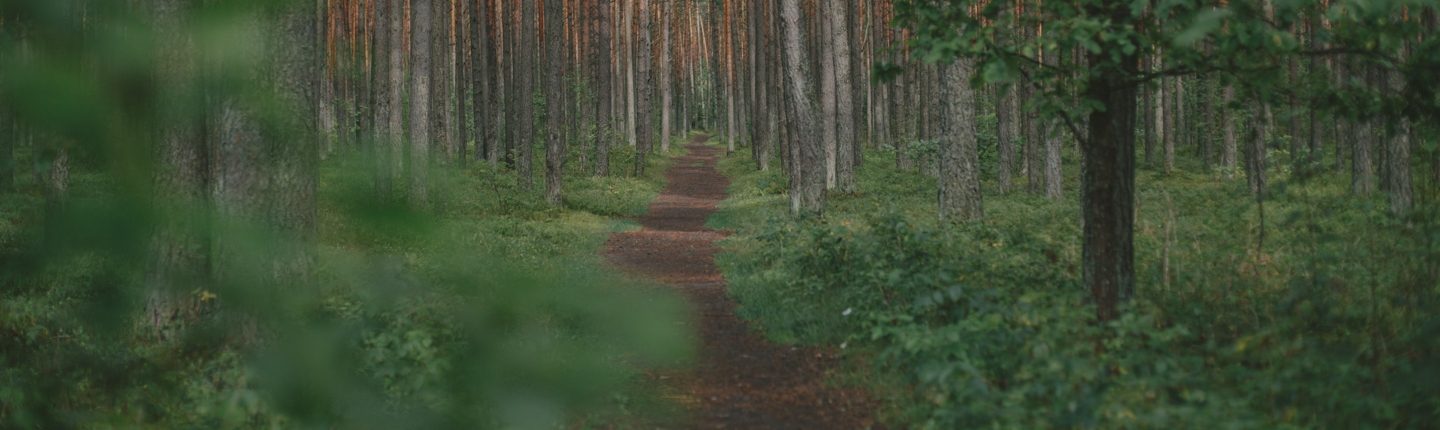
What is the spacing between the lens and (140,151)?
3.35 feet

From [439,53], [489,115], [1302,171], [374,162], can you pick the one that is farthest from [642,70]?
[374,162]

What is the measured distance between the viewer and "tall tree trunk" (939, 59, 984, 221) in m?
16.8

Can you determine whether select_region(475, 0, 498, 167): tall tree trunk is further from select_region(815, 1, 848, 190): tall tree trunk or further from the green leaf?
the green leaf

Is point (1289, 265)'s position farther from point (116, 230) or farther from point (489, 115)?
point (489, 115)

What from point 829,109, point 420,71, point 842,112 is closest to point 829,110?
point 829,109

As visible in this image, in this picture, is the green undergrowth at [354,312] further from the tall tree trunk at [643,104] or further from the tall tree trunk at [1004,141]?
the tall tree trunk at [643,104]

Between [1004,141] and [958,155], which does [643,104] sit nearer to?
[1004,141]

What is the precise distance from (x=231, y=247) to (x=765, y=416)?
6817 millimetres

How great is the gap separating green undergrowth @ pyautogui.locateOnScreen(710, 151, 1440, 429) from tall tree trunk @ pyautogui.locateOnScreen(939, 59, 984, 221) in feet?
11.7

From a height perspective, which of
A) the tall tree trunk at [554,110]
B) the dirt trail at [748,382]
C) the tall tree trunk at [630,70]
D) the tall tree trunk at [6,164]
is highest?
the tall tree trunk at [630,70]

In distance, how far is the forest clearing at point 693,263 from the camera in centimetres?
102

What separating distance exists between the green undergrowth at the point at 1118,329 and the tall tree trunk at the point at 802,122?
5426 mm

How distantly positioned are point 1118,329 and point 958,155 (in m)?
10.6

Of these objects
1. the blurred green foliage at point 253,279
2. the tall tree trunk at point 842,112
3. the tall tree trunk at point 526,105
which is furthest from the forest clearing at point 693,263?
the tall tree trunk at point 842,112
